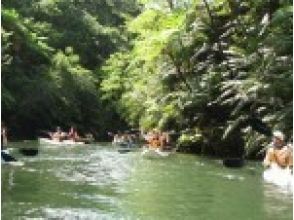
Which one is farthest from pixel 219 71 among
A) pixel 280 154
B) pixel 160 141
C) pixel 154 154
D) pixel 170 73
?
pixel 280 154

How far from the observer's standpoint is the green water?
15.4 meters

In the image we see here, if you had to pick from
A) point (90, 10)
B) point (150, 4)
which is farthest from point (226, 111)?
point (90, 10)

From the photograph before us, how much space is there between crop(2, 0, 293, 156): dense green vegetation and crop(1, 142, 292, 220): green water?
11.3 feet

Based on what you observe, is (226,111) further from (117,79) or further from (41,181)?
(117,79)

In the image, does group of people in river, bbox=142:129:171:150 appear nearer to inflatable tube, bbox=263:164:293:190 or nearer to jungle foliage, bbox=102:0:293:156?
jungle foliage, bbox=102:0:293:156

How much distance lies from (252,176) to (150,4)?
19623 mm

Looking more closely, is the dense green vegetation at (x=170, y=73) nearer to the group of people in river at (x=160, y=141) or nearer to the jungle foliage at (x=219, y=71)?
the jungle foliage at (x=219, y=71)

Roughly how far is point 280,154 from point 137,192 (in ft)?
18.3

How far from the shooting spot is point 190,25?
3553 centimetres

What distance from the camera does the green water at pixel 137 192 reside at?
606 inches

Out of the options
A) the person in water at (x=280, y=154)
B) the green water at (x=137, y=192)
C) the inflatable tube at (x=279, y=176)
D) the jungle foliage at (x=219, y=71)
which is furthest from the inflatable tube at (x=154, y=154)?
the inflatable tube at (x=279, y=176)

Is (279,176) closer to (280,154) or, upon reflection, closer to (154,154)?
(280,154)

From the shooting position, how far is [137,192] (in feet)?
62.0

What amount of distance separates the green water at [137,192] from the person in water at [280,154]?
0.73 metres
